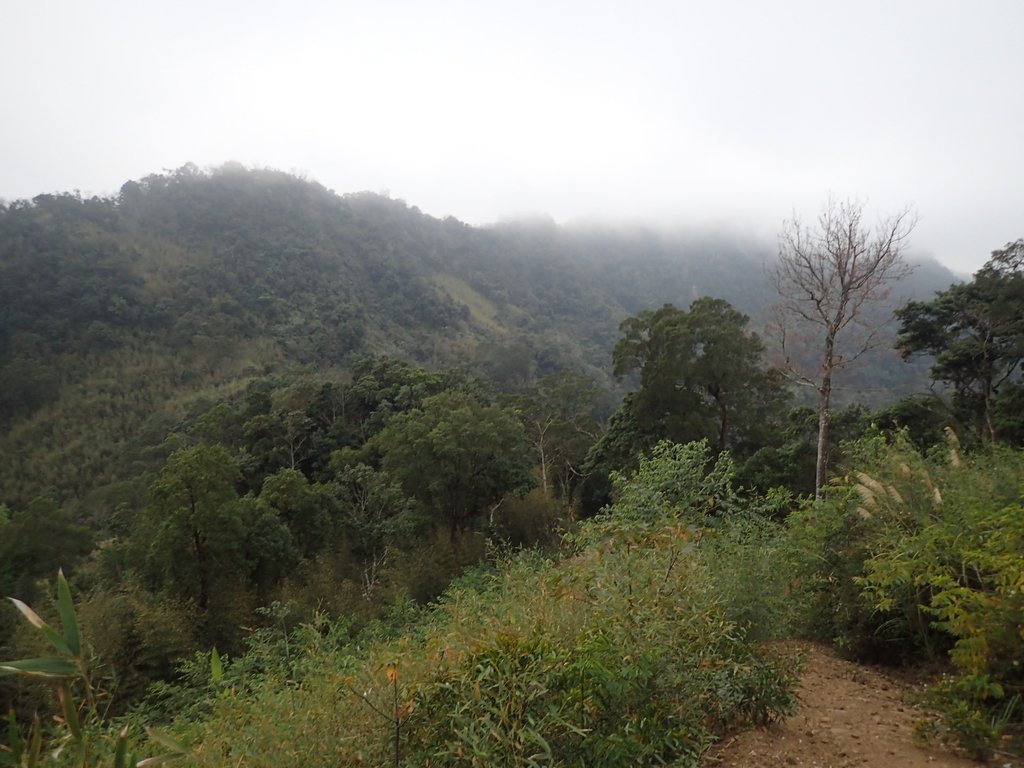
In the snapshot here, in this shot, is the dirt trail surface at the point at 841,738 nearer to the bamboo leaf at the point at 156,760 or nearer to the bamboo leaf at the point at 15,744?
the bamboo leaf at the point at 156,760

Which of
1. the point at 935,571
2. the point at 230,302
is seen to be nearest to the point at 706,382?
the point at 935,571

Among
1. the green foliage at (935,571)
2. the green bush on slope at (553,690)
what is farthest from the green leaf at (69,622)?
the green foliage at (935,571)

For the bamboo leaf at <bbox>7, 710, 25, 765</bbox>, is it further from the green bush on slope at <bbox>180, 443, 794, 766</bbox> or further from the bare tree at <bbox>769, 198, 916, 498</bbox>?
the bare tree at <bbox>769, 198, 916, 498</bbox>

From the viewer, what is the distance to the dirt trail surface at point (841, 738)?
9.59ft

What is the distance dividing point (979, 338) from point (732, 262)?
306 feet

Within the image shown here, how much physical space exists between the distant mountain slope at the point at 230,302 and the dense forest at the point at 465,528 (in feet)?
1.13

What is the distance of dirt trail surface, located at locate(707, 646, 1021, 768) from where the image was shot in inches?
115

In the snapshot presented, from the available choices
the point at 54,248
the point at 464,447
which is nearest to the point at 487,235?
the point at 54,248

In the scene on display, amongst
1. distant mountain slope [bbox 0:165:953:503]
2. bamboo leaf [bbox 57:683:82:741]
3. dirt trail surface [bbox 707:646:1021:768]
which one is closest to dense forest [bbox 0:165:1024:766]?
bamboo leaf [bbox 57:683:82:741]

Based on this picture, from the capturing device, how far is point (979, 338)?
13.5m

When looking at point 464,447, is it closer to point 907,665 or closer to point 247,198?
point 907,665

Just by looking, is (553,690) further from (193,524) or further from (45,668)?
(193,524)

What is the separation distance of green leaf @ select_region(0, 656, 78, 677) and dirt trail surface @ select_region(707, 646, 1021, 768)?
9.81ft

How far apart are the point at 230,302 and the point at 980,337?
47462 mm
